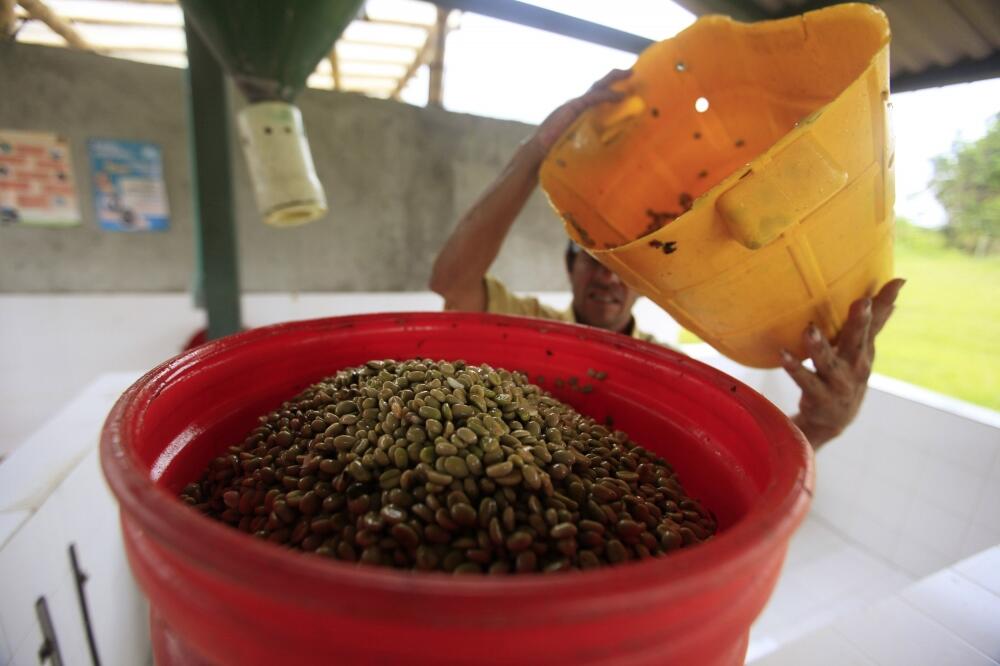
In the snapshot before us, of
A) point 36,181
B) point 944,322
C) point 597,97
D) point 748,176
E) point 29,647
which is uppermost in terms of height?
point 597,97

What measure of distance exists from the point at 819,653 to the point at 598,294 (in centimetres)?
98

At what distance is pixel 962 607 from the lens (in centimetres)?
92

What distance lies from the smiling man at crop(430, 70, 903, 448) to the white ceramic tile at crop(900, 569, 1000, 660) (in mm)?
307

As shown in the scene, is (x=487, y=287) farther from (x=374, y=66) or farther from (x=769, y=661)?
(x=374, y=66)

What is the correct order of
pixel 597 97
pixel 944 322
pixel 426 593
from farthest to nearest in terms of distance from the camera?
1. pixel 944 322
2. pixel 597 97
3. pixel 426 593

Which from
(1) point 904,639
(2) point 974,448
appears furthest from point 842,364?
(2) point 974,448

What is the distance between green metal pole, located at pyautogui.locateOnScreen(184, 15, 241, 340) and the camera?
127 cm

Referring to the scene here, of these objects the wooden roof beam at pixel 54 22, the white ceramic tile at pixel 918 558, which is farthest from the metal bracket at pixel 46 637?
the white ceramic tile at pixel 918 558

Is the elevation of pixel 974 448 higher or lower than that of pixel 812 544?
higher

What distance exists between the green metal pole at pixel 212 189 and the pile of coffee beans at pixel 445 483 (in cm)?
86

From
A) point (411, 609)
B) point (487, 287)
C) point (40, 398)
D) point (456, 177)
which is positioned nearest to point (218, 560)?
point (411, 609)

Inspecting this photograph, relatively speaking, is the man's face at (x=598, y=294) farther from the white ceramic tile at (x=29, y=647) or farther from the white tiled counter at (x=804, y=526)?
the white ceramic tile at (x=29, y=647)

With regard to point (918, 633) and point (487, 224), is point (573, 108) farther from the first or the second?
point (918, 633)

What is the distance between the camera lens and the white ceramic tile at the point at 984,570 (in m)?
0.97
